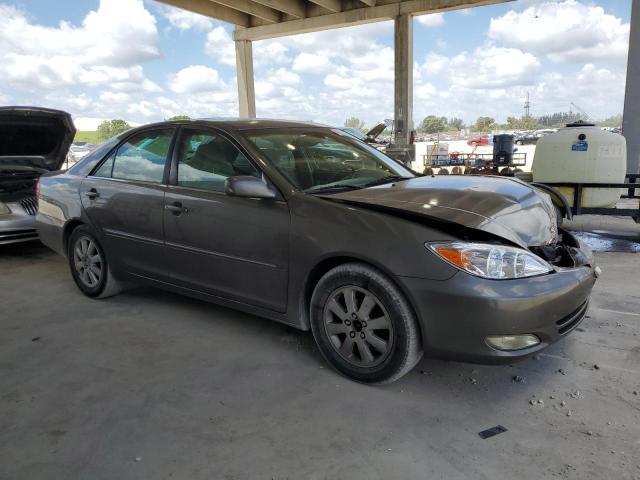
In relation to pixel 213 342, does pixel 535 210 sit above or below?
above

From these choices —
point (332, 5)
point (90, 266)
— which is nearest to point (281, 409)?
point (90, 266)

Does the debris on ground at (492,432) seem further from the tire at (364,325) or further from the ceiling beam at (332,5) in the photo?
the ceiling beam at (332,5)

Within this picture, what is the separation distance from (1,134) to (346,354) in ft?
18.6

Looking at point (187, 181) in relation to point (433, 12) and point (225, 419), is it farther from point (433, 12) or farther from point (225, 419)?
point (433, 12)

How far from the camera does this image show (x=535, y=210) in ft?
9.53

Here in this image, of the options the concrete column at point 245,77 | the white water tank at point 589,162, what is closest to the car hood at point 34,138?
the white water tank at point 589,162

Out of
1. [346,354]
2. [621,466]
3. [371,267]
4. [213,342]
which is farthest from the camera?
[213,342]

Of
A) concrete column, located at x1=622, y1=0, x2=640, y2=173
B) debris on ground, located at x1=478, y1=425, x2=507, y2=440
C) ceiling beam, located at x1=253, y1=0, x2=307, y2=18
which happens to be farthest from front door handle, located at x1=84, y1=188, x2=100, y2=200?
ceiling beam, located at x1=253, y1=0, x2=307, y2=18

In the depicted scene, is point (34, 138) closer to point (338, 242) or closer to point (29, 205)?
point (29, 205)

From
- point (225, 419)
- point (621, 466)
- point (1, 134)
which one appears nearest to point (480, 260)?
point (621, 466)

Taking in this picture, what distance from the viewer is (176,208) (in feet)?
11.1

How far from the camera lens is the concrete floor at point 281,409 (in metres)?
2.10

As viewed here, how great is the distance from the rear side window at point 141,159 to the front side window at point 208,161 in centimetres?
19

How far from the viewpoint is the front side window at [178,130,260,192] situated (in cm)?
317
